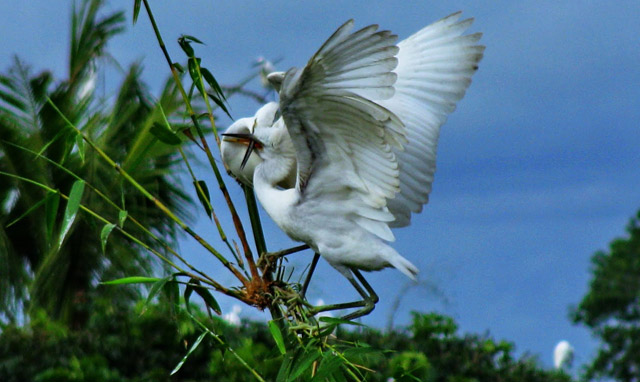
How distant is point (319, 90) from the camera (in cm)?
139

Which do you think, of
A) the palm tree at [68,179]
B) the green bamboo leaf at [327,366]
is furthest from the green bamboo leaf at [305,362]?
the palm tree at [68,179]

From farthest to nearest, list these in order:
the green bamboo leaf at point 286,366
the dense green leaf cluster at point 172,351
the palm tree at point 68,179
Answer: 1. the palm tree at point 68,179
2. the dense green leaf cluster at point 172,351
3. the green bamboo leaf at point 286,366

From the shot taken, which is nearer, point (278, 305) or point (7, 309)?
point (278, 305)

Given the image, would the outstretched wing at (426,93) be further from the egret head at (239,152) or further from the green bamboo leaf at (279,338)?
the green bamboo leaf at (279,338)

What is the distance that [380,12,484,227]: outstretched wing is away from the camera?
1754 mm

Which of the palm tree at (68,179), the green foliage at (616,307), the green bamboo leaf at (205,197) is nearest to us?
the green bamboo leaf at (205,197)

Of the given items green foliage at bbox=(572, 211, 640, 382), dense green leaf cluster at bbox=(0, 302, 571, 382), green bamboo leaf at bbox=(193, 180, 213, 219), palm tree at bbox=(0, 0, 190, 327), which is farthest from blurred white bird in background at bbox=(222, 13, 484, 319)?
green foliage at bbox=(572, 211, 640, 382)

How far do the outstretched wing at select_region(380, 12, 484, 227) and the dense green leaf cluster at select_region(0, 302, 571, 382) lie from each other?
1921mm

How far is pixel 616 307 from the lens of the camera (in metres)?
10.6

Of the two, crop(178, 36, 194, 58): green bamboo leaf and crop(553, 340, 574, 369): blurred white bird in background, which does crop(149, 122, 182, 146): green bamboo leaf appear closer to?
crop(178, 36, 194, 58): green bamboo leaf

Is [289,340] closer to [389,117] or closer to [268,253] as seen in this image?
[268,253]

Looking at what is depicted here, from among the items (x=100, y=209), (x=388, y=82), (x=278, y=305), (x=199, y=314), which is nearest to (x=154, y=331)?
(x=199, y=314)

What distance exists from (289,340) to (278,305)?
0.23 feet

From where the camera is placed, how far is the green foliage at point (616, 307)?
1002cm
